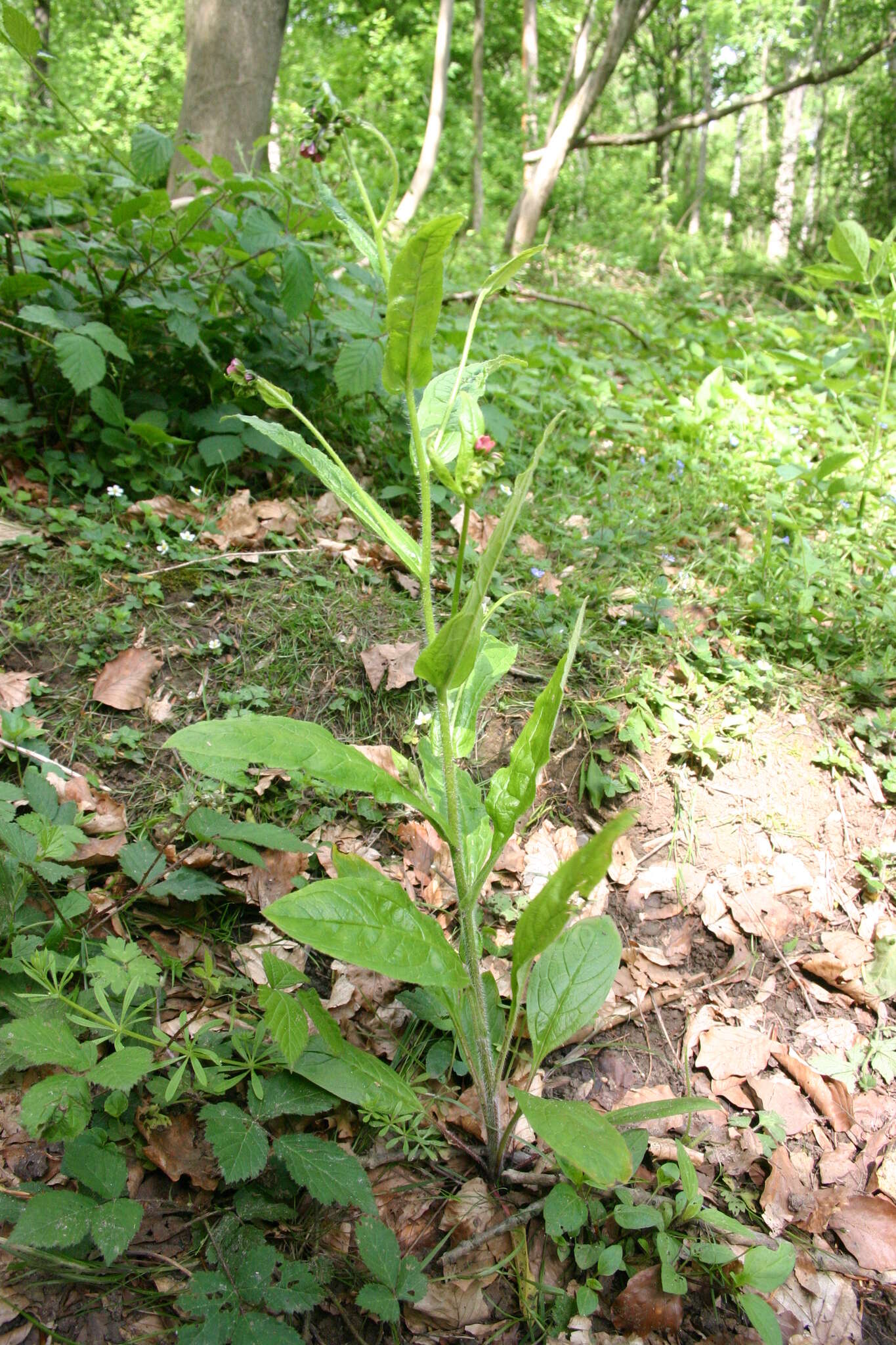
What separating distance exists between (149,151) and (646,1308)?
3.30 meters

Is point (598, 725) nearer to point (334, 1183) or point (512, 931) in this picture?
point (512, 931)

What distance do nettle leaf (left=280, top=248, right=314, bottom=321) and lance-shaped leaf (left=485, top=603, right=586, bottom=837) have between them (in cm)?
187

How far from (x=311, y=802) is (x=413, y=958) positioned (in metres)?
0.88

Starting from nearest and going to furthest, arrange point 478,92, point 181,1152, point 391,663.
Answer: point 181,1152 < point 391,663 < point 478,92

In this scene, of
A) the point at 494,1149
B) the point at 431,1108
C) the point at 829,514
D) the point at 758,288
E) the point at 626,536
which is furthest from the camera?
the point at 758,288

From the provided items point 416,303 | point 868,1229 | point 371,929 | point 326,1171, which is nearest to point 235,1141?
point 326,1171

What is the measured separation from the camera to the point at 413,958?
117 centimetres

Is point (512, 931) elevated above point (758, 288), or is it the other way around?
point (758, 288)

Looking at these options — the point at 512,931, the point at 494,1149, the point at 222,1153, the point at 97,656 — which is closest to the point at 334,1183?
the point at 222,1153

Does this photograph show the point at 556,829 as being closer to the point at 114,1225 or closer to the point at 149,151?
the point at 114,1225

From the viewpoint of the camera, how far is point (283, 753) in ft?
3.92

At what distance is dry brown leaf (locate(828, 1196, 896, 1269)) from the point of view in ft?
4.86

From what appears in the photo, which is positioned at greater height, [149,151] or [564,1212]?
[149,151]

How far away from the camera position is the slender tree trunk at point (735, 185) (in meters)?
12.4
